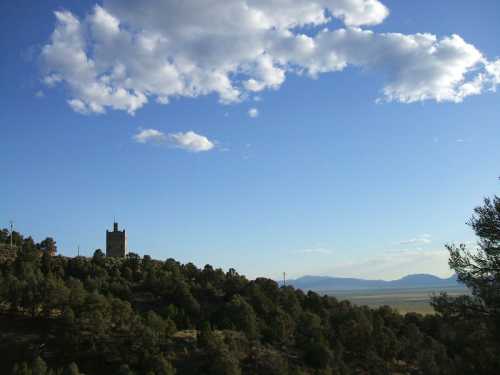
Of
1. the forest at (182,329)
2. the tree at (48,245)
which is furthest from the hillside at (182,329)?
the tree at (48,245)

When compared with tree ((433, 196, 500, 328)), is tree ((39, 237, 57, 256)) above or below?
above

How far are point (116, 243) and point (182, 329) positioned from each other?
50.5m

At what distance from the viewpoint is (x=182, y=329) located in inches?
2613

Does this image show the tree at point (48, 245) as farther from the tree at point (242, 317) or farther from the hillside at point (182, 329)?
the tree at point (242, 317)

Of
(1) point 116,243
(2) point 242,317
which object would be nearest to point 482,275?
(2) point 242,317

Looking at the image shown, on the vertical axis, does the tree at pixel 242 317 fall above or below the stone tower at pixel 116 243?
below

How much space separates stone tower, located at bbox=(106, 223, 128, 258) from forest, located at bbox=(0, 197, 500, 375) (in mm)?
21220

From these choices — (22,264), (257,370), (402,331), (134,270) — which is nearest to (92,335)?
(257,370)

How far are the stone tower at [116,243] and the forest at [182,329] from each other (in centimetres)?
2122

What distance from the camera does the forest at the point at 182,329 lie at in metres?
52.5

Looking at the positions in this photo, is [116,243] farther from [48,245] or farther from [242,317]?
[242,317]

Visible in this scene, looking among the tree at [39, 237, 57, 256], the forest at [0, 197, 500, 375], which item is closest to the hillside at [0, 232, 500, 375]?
the forest at [0, 197, 500, 375]

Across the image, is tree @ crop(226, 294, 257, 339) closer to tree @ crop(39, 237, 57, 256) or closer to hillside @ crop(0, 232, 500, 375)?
hillside @ crop(0, 232, 500, 375)

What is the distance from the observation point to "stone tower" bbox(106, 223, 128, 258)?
364 feet
